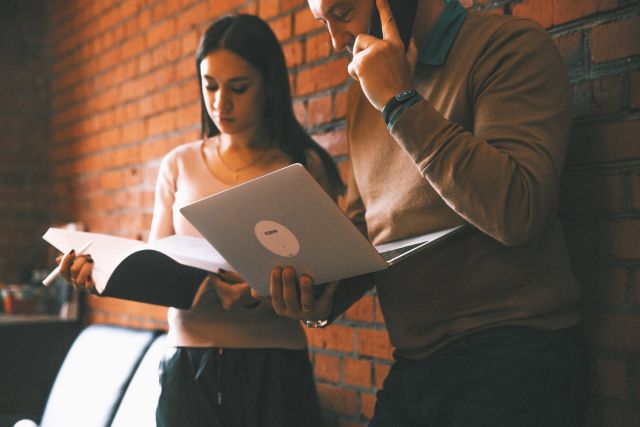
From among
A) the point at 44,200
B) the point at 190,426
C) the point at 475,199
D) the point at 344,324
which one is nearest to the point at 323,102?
the point at 344,324

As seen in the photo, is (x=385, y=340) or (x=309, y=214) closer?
(x=309, y=214)

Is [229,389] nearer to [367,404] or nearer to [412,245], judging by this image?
[367,404]

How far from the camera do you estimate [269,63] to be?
1673mm

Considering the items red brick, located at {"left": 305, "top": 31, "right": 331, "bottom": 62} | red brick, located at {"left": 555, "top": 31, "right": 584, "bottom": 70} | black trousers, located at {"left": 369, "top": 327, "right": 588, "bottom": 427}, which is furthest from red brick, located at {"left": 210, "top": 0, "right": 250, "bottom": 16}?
black trousers, located at {"left": 369, "top": 327, "right": 588, "bottom": 427}

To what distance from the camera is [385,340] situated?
181 cm

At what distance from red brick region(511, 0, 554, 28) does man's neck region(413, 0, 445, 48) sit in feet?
0.94

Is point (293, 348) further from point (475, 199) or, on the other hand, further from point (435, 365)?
point (475, 199)

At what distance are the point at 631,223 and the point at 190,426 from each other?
934mm

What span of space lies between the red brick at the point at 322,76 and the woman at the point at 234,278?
0.29 metres

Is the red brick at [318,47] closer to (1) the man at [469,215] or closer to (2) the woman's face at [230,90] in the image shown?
(2) the woman's face at [230,90]

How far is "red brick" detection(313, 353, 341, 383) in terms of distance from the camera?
1.98 meters

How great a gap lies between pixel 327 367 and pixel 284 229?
101cm

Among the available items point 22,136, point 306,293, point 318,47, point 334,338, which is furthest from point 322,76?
point 22,136

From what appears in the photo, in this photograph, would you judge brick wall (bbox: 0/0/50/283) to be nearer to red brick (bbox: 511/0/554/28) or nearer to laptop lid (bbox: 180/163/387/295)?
laptop lid (bbox: 180/163/387/295)
